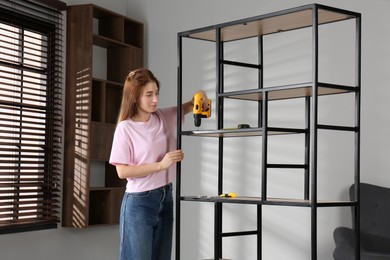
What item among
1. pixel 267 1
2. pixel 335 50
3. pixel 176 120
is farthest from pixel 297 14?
pixel 267 1

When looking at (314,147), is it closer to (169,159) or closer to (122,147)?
(169,159)

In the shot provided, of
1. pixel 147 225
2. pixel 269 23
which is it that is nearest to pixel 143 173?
pixel 147 225

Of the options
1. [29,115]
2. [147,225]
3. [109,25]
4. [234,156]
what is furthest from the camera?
[109,25]

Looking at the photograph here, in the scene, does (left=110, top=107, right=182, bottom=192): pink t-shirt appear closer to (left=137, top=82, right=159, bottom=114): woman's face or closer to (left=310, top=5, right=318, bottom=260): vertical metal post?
(left=137, top=82, right=159, bottom=114): woman's face

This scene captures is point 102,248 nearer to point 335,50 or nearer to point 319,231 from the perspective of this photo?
point 319,231

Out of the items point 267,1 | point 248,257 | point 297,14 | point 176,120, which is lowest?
point 248,257

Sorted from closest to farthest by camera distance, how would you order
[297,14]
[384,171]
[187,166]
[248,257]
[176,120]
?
[297,14] → [176,120] → [384,171] → [248,257] → [187,166]

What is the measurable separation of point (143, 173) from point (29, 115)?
70.7 inches

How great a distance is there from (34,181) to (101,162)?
2.97ft

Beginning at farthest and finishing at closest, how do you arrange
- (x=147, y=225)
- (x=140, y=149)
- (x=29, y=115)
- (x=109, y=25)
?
(x=109, y=25) < (x=29, y=115) < (x=140, y=149) < (x=147, y=225)

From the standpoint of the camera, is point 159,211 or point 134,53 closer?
point 159,211

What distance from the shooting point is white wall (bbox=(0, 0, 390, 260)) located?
4547 millimetres

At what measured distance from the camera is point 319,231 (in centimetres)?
477

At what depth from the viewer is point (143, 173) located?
3.05 meters
